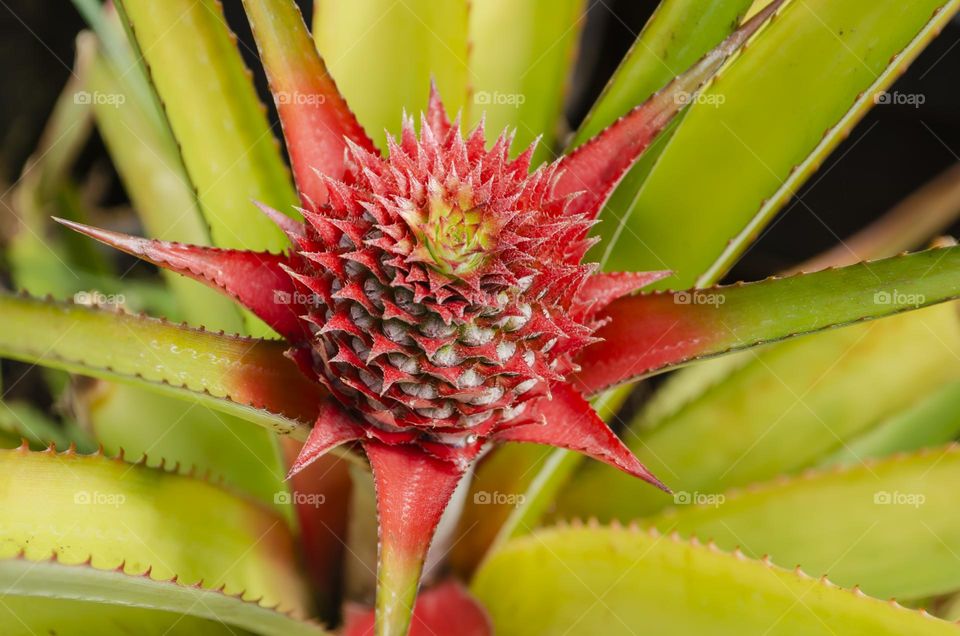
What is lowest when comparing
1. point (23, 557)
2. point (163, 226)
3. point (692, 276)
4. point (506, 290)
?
point (23, 557)

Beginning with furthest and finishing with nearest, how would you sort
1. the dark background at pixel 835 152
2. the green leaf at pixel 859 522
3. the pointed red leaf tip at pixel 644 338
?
the dark background at pixel 835 152, the green leaf at pixel 859 522, the pointed red leaf tip at pixel 644 338

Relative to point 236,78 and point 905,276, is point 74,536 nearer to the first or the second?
point 236,78

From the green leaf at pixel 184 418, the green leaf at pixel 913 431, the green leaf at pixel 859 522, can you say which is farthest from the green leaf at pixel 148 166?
the green leaf at pixel 913 431

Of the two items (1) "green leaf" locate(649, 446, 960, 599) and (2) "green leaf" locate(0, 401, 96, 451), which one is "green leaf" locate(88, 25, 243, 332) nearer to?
(2) "green leaf" locate(0, 401, 96, 451)

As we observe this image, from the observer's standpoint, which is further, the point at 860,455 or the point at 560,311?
the point at 860,455

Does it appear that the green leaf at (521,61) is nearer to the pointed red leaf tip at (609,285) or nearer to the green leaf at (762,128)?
the green leaf at (762,128)

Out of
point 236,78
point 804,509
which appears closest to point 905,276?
point 804,509

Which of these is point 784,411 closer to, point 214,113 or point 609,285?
point 609,285

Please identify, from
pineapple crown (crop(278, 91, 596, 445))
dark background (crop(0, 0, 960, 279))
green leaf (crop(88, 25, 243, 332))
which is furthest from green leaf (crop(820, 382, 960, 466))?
green leaf (crop(88, 25, 243, 332))
